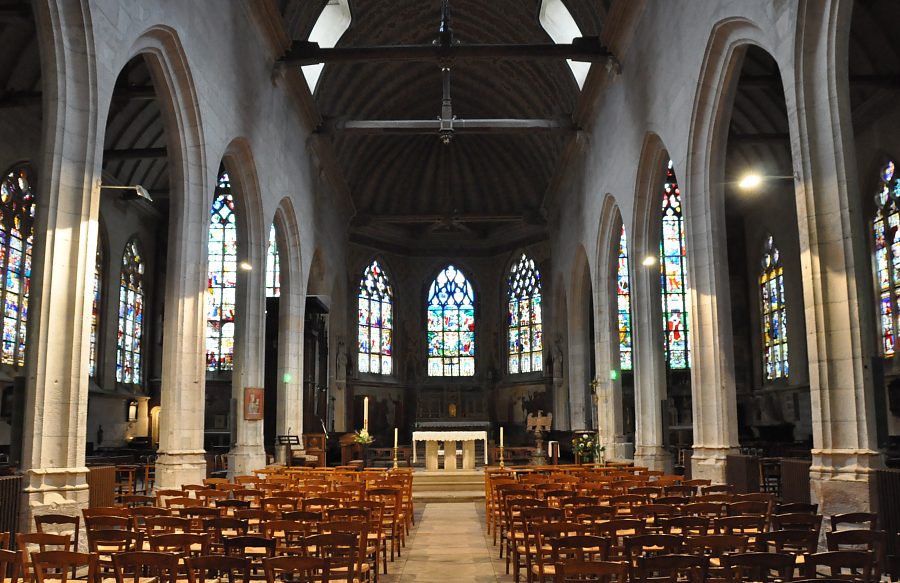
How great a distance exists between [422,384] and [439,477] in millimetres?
18296

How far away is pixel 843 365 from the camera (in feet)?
33.9

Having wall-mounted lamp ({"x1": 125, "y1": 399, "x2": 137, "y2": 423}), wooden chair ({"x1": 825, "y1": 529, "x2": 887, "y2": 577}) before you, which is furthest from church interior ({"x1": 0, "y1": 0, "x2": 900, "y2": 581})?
wooden chair ({"x1": 825, "y1": 529, "x2": 887, "y2": 577})

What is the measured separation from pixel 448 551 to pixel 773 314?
66.7 feet

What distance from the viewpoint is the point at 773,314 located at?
2811cm

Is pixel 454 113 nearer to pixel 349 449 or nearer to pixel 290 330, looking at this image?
pixel 290 330

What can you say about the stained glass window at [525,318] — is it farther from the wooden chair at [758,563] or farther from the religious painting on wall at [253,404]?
the wooden chair at [758,563]

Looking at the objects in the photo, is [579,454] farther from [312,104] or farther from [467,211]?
[467,211]

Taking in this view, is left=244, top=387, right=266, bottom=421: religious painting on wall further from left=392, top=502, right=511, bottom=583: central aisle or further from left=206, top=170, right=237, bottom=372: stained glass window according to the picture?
left=206, top=170, right=237, bottom=372: stained glass window

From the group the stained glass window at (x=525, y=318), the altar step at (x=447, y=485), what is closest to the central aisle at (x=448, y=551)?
the altar step at (x=447, y=485)

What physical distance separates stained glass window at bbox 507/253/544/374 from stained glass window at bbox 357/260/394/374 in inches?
222

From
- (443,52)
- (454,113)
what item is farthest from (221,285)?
(443,52)

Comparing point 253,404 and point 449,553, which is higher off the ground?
point 253,404

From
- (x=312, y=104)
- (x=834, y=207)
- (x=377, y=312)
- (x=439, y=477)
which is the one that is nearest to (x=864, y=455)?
(x=834, y=207)

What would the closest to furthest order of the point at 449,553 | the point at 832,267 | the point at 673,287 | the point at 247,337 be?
the point at 832,267
the point at 449,553
the point at 247,337
the point at 673,287
